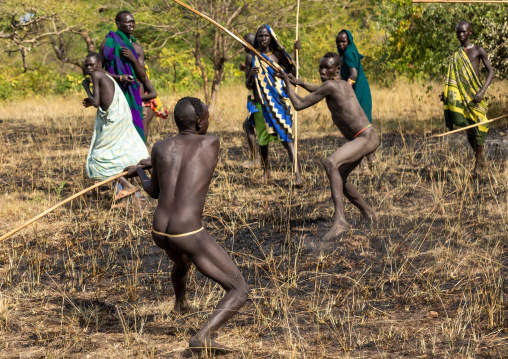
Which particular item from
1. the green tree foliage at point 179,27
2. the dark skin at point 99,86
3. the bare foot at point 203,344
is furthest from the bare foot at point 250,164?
the bare foot at point 203,344

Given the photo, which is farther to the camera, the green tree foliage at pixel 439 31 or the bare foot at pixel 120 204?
the green tree foliage at pixel 439 31

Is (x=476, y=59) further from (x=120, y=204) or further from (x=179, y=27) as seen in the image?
(x=179, y=27)

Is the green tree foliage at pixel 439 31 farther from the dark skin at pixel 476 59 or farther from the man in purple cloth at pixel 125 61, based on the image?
the man in purple cloth at pixel 125 61

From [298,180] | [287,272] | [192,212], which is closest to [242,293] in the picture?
[192,212]

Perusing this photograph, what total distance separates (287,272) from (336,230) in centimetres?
70

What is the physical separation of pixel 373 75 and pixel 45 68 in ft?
32.0

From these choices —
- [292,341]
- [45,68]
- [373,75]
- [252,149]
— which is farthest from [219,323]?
[45,68]

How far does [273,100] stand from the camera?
716cm

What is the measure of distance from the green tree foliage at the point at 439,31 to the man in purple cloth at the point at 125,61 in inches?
163

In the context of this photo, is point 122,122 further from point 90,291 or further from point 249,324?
point 249,324

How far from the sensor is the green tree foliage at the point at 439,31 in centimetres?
949

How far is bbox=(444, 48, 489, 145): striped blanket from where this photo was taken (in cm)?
712

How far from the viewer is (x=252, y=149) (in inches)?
310

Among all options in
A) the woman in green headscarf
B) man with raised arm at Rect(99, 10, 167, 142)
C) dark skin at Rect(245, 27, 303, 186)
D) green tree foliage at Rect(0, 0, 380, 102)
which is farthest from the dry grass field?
green tree foliage at Rect(0, 0, 380, 102)
